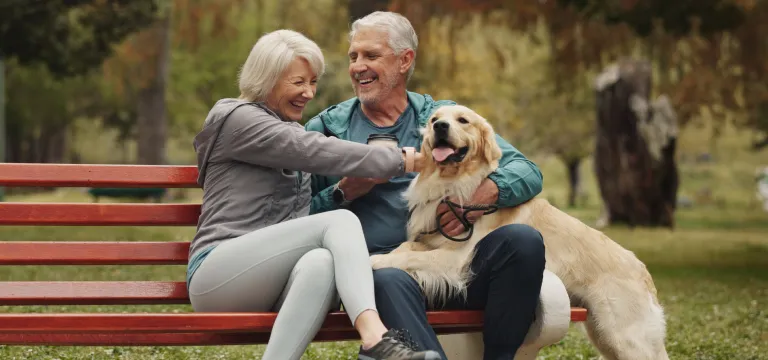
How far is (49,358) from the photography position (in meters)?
5.70

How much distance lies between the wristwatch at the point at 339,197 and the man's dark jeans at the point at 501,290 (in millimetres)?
602

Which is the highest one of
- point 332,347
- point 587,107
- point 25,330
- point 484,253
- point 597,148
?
point 484,253

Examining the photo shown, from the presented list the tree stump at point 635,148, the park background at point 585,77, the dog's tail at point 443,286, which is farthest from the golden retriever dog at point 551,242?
the tree stump at point 635,148

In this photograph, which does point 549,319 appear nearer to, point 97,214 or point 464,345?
point 464,345

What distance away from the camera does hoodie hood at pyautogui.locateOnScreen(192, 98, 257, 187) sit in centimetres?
403

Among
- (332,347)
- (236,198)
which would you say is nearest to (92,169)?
(236,198)

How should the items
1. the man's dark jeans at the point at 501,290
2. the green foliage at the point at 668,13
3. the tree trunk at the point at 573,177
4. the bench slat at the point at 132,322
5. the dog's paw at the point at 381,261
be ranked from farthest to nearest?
the tree trunk at the point at 573,177 < the green foliage at the point at 668,13 < the dog's paw at the point at 381,261 < the man's dark jeans at the point at 501,290 < the bench slat at the point at 132,322

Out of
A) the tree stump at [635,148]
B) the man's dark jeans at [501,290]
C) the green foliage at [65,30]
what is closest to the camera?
the man's dark jeans at [501,290]

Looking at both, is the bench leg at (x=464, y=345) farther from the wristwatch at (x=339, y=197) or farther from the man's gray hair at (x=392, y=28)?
the man's gray hair at (x=392, y=28)

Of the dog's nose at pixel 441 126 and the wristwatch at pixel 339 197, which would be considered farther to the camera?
the wristwatch at pixel 339 197

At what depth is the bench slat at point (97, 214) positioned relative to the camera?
430cm

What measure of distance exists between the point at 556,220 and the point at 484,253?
59 cm

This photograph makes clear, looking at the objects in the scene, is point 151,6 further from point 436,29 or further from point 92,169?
point 92,169

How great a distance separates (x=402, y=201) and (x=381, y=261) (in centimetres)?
40
